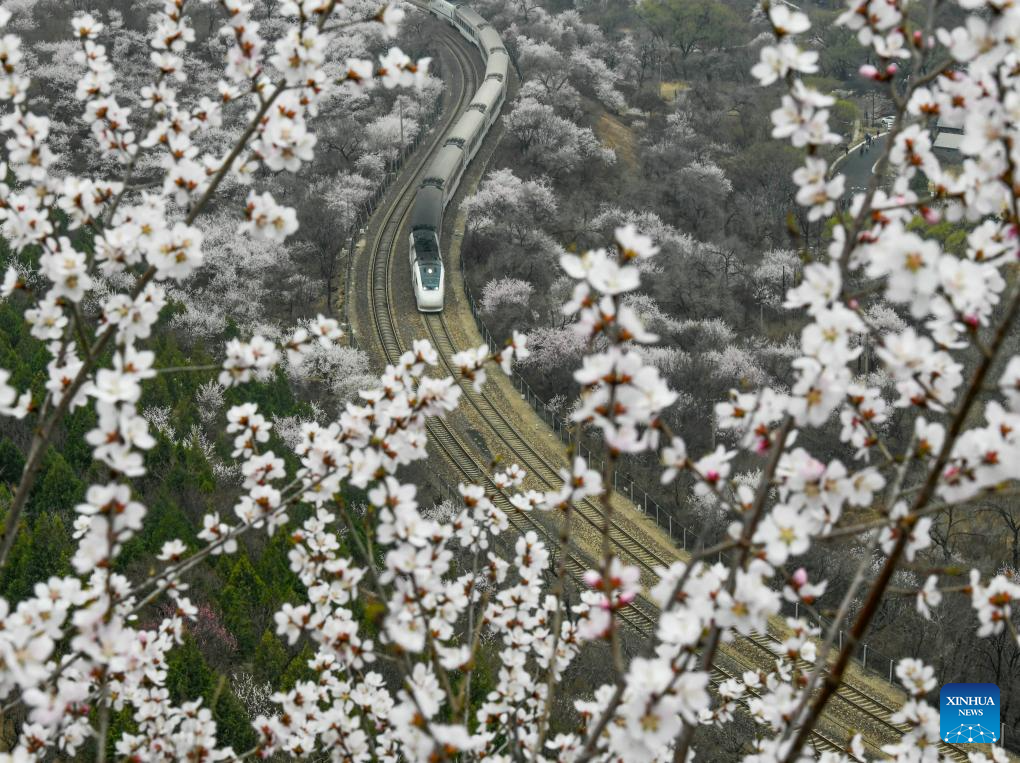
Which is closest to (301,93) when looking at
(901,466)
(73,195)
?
(73,195)

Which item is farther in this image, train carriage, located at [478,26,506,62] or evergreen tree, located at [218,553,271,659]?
train carriage, located at [478,26,506,62]

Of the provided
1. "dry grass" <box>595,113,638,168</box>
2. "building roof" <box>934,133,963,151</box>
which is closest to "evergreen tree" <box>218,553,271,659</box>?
"dry grass" <box>595,113,638,168</box>

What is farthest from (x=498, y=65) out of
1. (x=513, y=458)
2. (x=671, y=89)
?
(x=513, y=458)

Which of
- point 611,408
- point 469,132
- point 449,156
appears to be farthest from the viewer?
point 469,132

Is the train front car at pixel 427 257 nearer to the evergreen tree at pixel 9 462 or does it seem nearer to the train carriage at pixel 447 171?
the train carriage at pixel 447 171

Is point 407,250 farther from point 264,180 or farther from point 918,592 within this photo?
point 918,592

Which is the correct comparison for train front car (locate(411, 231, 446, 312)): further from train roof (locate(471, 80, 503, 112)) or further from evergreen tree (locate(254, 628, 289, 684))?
evergreen tree (locate(254, 628, 289, 684))

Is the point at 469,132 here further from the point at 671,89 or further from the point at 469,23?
the point at 671,89
